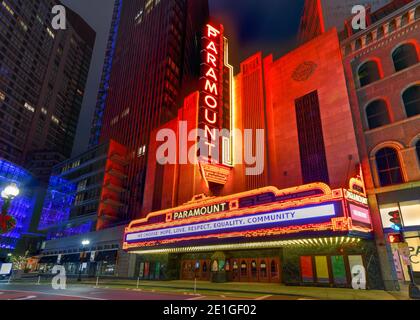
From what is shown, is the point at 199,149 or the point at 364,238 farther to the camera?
the point at 199,149

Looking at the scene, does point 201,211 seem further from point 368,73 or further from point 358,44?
point 358,44

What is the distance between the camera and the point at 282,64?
1180 inches

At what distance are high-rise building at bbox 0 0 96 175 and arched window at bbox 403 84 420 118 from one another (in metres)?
114

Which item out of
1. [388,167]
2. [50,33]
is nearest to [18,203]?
[50,33]

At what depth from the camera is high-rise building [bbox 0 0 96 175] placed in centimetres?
9575

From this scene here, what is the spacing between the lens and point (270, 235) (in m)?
19.8

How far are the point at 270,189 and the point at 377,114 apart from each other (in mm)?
11148

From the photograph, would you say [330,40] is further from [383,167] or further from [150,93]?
[150,93]

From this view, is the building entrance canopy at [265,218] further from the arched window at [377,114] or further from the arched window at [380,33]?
the arched window at [380,33]

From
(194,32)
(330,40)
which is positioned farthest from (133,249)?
(194,32)

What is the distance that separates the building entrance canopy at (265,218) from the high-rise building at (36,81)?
321 feet

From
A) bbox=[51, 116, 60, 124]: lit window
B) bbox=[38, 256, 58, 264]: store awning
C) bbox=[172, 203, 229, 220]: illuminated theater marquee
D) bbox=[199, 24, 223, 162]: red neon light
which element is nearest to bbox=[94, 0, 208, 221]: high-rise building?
bbox=[38, 256, 58, 264]: store awning

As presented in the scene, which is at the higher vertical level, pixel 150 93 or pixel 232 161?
pixel 150 93

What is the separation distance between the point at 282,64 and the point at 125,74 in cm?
6301
